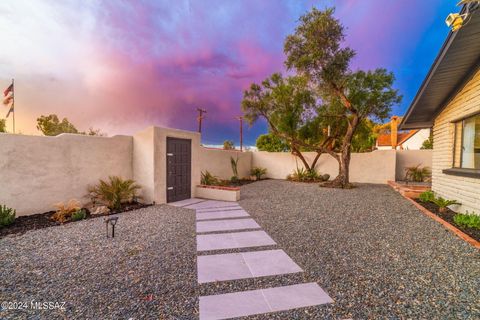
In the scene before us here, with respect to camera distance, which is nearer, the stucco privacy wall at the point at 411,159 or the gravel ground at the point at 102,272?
the gravel ground at the point at 102,272

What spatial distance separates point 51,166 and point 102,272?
3767 millimetres

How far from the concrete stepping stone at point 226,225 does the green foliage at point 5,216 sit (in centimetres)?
351

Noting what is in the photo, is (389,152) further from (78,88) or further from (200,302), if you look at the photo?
(78,88)

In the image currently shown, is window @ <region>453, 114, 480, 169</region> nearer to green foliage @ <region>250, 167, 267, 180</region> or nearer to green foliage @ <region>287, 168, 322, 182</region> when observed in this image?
green foliage @ <region>287, 168, 322, 182</region>

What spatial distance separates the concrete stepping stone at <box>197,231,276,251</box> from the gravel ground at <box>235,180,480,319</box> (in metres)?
0.23

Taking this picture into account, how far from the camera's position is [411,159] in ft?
36.5

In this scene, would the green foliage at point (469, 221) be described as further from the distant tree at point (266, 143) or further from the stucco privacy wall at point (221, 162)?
the distant tree at point (266, 143)

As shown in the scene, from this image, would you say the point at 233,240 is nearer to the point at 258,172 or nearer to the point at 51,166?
the point at 51,166

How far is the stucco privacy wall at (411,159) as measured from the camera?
10977 mm

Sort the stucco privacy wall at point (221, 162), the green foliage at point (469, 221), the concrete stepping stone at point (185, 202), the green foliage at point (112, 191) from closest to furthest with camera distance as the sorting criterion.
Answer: the green foliage at point (469, 221) < the green foliage at point (112, 191) < the concrete stepping stone at point (185, 202) < the stucco privacy wall at point (221, 162)

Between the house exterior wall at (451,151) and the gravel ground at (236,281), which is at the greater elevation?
the house exterior wall at (451,151)

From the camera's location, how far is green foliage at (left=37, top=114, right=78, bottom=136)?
1755 cm

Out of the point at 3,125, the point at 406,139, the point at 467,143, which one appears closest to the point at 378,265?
the point at 467,143

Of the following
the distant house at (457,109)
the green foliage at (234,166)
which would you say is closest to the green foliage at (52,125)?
the green foliage at (234,166)
